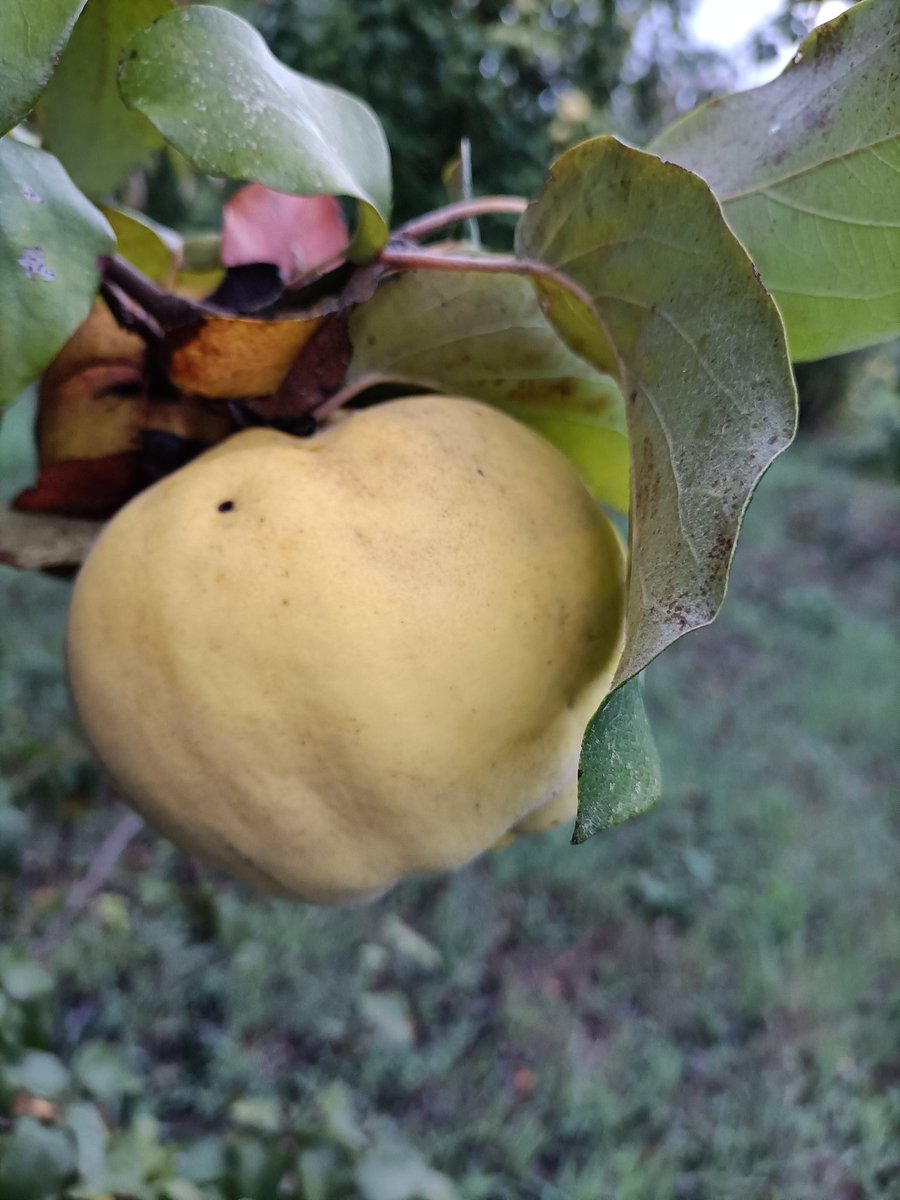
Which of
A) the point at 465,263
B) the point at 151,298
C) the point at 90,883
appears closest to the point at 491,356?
the point at 465,263

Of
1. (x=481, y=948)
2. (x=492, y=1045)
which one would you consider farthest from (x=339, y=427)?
(x=481, y=948)

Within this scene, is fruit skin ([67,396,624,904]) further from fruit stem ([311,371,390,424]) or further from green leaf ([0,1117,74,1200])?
green leaf ([0,1117,74,1200])

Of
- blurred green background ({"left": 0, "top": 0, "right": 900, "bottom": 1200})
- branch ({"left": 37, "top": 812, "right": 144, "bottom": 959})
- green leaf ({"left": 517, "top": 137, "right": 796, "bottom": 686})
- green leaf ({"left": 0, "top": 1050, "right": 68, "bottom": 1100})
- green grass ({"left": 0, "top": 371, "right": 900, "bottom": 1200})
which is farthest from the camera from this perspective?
green grass ({"left": 0, "top": 371, "right": 900, "bottom": 1200})

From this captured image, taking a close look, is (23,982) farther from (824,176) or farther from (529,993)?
(529,993)

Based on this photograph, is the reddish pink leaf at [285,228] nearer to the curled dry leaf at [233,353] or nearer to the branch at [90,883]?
the curled dry leaf at [233,353]

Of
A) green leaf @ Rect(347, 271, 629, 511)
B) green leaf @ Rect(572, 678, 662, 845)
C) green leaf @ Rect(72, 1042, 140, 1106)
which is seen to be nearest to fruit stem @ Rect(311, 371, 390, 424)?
green leaf @ Rect(347, 271, 629, 511)

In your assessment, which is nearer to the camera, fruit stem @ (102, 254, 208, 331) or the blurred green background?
fruit stem @ (102, 254, 208, 331)
